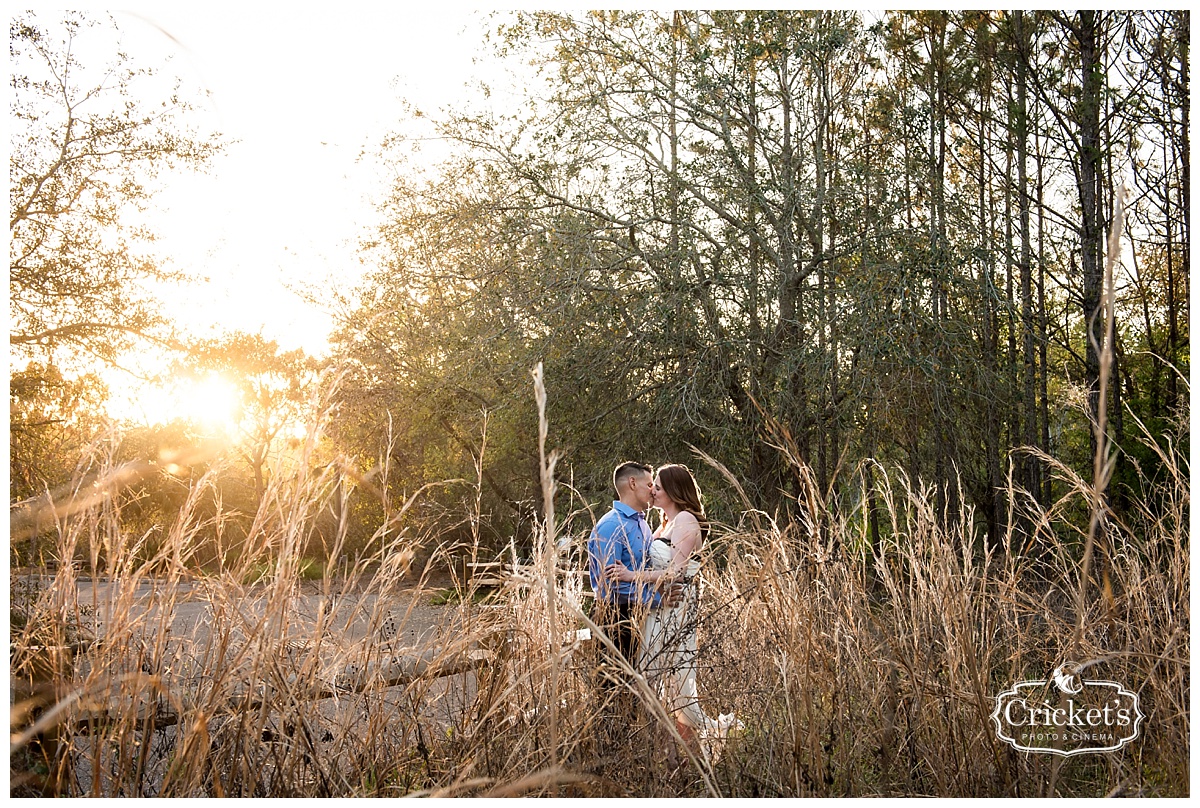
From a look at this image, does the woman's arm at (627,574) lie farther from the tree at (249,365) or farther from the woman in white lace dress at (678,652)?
the tree at (249,365)

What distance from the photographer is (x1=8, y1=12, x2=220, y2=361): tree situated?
412 centimetres

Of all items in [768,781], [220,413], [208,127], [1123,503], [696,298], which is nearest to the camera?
[768,781]

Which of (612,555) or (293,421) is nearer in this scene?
(293,421)

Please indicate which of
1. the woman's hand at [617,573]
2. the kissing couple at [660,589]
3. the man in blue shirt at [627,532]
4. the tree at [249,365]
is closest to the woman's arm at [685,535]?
the kissing couple at [660,589]

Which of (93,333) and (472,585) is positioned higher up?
(93,333)

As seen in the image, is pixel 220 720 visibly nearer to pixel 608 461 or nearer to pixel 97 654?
pixel 97 654

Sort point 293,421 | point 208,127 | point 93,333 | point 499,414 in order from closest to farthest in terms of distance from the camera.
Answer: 1. point 293,421
2. point 208,127
3. point 93,333
4. point 499,414

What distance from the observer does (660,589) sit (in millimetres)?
2422

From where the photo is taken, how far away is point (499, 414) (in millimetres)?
8805

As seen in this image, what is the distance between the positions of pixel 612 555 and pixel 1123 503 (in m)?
5.88

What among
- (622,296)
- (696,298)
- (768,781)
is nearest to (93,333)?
(622,296)

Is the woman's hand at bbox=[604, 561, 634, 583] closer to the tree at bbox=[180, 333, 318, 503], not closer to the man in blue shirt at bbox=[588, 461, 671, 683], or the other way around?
the man in blue shirt at bbox=[588, 461, 671, 683]

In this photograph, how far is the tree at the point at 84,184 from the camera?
4.12 metres

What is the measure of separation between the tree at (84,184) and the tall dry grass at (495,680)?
9.05 ft
